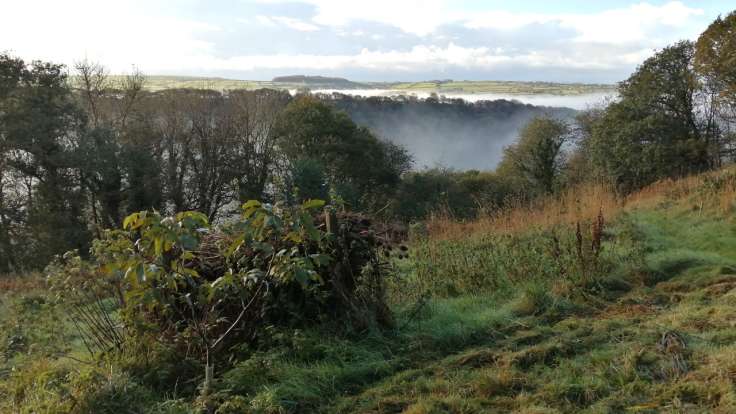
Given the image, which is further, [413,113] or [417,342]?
[413,113]

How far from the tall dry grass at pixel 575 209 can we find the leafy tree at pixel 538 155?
51.0ft

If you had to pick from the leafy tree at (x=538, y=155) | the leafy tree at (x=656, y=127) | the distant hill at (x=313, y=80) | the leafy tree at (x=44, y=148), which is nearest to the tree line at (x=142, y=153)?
the leafy tree at (x=44, y=148)

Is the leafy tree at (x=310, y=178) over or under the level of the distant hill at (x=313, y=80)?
under

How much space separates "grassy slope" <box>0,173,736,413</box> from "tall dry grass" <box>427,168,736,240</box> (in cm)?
284

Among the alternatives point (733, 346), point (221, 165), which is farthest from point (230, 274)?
point (221, 165)

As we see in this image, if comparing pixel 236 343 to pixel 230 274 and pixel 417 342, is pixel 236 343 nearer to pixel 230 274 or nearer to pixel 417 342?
pixel 230 274

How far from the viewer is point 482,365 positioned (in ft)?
12.8

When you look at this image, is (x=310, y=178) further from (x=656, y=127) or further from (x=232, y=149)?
(x=656, y=127)

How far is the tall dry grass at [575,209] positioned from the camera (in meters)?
8.34

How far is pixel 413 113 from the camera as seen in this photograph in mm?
59906

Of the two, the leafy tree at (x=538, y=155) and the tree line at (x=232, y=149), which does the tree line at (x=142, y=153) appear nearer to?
the tree line at (x=232, y=149)

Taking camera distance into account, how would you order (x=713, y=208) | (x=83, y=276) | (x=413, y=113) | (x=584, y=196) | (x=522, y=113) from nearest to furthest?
(x=83, y=276)
(x=713, y=208)
(x=584, y=196)
(x=413, y=113)
(x=522, y=113)

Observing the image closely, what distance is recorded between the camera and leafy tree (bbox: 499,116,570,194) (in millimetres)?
27797

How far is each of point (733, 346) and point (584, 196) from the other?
663 centimetres
